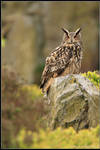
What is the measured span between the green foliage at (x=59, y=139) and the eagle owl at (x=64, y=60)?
0.70m

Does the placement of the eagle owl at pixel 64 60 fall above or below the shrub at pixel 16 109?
above

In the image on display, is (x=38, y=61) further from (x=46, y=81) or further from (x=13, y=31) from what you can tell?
(x=46, y=81)

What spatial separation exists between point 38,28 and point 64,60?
11668 millimetres

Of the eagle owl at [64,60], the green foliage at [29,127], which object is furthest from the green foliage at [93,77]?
the eagle owl at [64,60]

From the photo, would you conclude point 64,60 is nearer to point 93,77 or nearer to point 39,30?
point 93,77

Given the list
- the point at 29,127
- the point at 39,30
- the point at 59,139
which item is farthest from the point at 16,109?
the point at 39,30

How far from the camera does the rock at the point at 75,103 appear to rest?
4492mm

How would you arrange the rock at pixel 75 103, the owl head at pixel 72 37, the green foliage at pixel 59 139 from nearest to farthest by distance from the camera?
the rock at pixel 75 103
the owl head at pixel 72 37
the green foliage at pixel 59 139

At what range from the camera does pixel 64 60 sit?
4746 mm

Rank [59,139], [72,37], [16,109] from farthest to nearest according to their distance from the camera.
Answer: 1. [16,109]
2. [59,139]
3. [72,37]

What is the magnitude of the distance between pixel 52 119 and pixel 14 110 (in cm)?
280

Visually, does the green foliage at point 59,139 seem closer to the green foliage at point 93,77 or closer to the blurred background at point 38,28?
the green foliage at point 93,77

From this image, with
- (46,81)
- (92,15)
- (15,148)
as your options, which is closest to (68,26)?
(92,15)

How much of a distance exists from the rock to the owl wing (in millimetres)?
180
